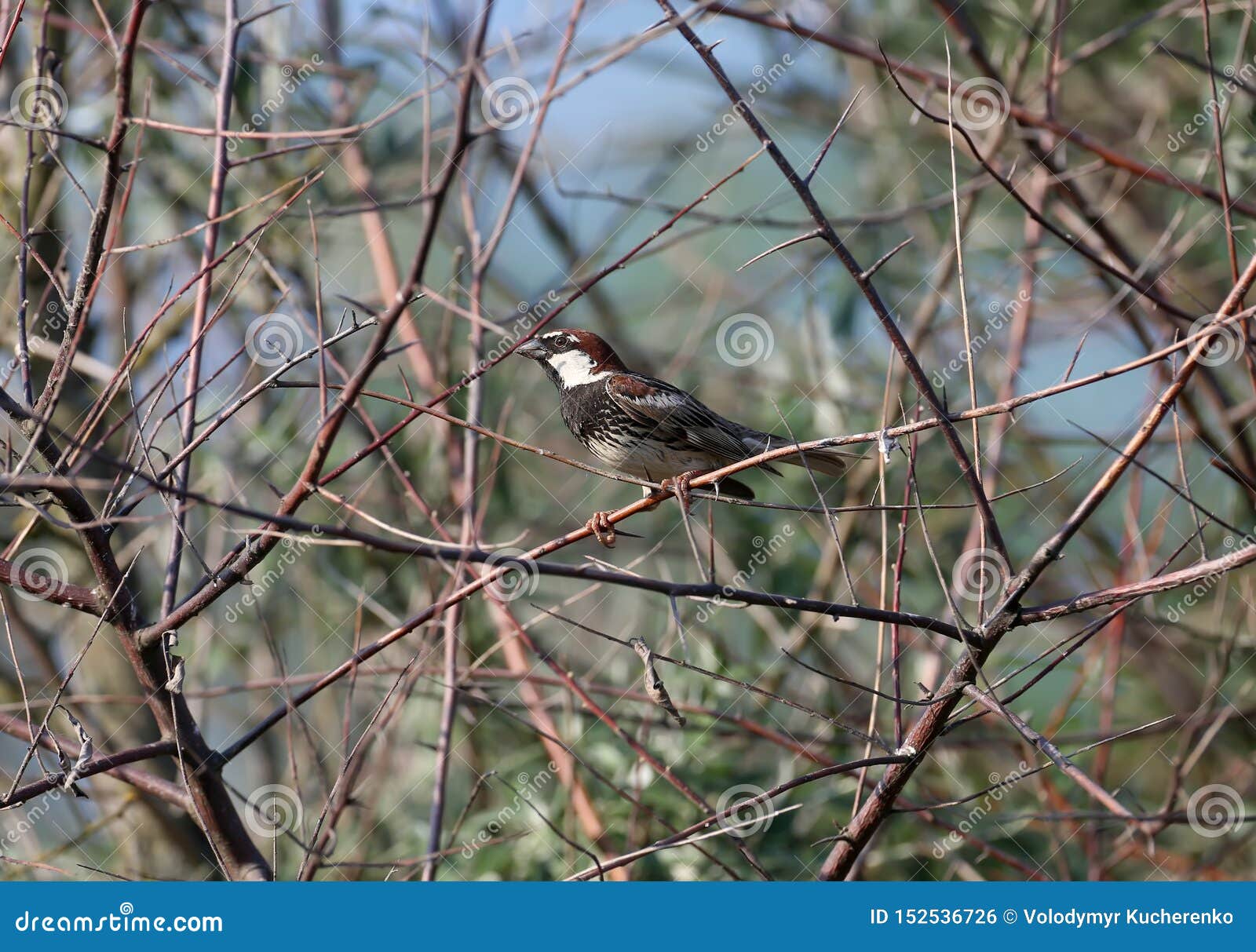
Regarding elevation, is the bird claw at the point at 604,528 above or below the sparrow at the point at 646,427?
below

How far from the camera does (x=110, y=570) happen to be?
9.21ft

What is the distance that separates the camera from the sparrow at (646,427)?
17.1ft

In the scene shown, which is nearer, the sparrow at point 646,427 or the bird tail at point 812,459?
the bird tail at point 812,459

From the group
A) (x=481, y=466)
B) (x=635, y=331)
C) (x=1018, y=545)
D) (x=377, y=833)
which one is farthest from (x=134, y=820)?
(x=635, y=331)

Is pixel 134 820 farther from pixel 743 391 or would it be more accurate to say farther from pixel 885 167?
pixel 885 167

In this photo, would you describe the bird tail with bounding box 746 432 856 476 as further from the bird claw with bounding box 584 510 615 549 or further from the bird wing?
the bird claw with bounding box 584 510 615 549

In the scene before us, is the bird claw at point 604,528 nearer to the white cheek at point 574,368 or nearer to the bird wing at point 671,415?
the bird wing at point 671,415

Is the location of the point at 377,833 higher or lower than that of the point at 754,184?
lower

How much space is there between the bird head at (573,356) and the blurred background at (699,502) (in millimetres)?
315

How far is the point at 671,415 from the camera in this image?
17.2 ft

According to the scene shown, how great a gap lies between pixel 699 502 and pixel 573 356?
1.38 m

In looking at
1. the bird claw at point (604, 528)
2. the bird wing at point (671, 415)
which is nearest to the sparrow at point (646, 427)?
the bird wing at point (671, 415)

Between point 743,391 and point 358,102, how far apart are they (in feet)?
10.5

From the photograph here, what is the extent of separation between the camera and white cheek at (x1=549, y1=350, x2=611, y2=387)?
220 inches
